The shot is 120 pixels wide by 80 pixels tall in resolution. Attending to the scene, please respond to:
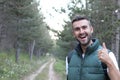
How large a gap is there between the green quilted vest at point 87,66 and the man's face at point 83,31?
0.28ft

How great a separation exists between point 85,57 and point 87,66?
11 cm

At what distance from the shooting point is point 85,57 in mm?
3191

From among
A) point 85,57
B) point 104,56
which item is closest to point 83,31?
point 85,57

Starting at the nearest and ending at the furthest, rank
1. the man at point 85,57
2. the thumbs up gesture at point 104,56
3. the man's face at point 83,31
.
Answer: the thumbs up gesture at point 104,56 → the man at point 85,57 → the man's face at point 83,31

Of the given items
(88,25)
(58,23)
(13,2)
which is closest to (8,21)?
(13,2)

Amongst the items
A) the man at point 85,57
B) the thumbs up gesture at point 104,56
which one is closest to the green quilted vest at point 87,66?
the man at point 85,57

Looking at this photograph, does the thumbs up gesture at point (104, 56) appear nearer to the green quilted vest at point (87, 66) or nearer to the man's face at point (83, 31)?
the green quilted vest at point (87, 66)

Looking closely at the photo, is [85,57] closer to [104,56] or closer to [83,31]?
[83,31]

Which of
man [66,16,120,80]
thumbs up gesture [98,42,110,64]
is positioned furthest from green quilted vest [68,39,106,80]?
thumbs up gesture [98,42,110,64]

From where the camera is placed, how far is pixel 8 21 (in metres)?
26.3

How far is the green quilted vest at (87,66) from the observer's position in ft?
10.0

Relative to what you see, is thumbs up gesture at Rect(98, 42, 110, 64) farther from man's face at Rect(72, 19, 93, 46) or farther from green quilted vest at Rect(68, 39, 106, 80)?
man's face at Rect(72, 19, 93, 46)

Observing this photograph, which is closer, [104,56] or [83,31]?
[104,56]

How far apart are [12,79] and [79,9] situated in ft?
23.8
